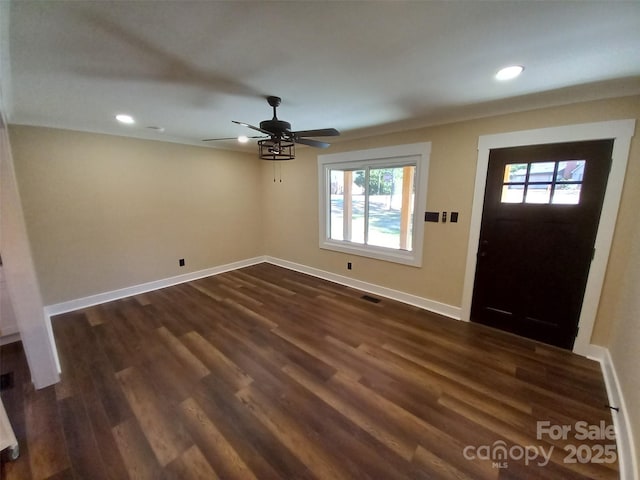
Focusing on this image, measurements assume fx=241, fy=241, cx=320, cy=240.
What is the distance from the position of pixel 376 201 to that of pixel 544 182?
192cm

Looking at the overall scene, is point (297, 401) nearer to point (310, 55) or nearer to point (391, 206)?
point (310, 55)

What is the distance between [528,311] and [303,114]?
3247 mm

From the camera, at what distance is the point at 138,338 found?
2602 mm

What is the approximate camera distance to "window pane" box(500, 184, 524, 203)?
250 centimetres

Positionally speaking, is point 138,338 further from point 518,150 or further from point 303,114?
point 518,150

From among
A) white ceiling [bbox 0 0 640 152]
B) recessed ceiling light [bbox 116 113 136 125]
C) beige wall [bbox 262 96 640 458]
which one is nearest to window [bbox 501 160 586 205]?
beige wall [bbox 262 96 640 458]

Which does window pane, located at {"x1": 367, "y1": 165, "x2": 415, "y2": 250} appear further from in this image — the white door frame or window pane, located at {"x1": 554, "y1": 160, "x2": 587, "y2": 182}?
window pane, located at {"x1": 554, "y1": 160, "x2": 587, "y2": 182}

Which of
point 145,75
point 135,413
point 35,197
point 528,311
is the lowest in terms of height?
point 135,413

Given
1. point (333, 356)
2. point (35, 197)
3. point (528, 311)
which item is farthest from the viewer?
point (35, 197)

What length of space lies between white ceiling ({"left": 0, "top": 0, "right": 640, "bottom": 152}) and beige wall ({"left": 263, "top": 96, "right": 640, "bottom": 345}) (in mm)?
149

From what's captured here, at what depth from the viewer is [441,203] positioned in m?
3.00

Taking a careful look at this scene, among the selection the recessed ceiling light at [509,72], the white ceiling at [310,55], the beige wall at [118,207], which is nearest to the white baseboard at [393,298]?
the beige wall at [118,207]

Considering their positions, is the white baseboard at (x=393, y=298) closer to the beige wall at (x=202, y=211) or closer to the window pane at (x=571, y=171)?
the beige wall at (x=202, y=211)

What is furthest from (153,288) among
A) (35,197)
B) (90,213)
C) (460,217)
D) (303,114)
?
(460,217)
